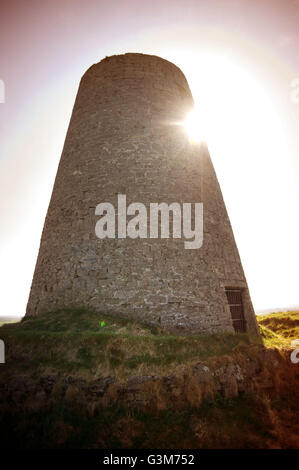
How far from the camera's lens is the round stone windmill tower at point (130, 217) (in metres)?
8.96

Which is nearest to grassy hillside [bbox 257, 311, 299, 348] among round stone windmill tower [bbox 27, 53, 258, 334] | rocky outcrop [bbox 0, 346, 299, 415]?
round stone windmill tower [bbox 27, 53, 258, 334]

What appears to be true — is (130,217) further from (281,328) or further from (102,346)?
(281,328)

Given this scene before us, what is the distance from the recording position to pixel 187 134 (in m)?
12.1

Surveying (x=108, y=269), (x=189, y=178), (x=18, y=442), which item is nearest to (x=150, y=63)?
(x=189, y=178)

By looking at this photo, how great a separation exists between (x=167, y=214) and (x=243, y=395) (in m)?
6.11

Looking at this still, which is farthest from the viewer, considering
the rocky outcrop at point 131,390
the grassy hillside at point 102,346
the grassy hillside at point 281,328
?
the grassy hillside at point 281,328

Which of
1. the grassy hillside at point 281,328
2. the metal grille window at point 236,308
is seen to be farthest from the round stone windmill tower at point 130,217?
the grassy hillside at point 281,328

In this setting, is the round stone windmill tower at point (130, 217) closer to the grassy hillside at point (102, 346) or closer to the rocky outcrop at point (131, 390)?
the grassy hillside at point (102, 346)

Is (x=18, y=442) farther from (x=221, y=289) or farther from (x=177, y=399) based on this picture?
(x=221, y=289)

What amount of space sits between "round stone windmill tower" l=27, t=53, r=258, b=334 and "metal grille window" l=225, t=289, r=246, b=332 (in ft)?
0.13

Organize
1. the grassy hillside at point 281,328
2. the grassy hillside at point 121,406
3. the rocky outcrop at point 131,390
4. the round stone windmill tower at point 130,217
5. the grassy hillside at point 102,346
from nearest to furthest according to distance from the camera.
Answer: the grassy hillside at point 121,406 → the rocky outcrop at point 131,390 → the grassy hillside at point 102,346 → the round stone windmill tower at point 130,217 → the grassy hillside at point 281,328

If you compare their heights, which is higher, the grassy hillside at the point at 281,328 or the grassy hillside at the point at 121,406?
the grassy hillside at the point at 281,328

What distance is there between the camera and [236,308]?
10.9 metres

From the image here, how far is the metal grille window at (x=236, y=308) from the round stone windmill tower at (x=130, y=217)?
4 centimetres
